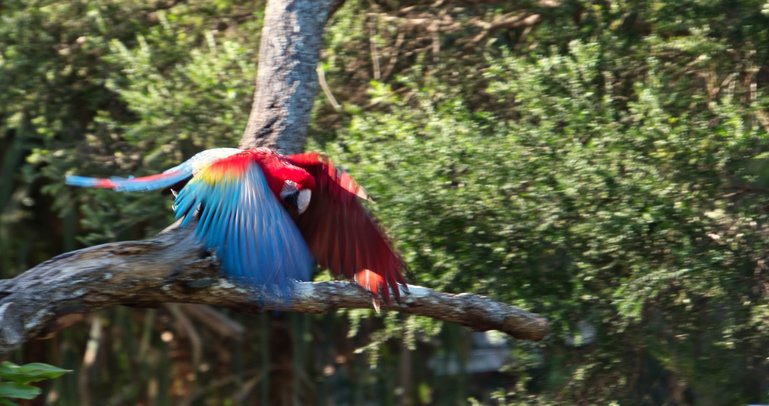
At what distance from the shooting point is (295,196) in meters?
2.22

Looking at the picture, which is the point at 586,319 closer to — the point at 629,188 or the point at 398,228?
the point at 629,188

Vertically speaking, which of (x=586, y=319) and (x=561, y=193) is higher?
(x=561, y=193)

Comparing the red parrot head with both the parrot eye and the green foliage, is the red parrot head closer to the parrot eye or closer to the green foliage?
the parrot eye

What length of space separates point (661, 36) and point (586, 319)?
99 cm

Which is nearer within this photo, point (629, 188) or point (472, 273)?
point (629, 188)

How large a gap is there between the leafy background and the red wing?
2.50ft

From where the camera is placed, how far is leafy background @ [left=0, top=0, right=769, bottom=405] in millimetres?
3012

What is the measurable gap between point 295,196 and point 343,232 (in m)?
0.17

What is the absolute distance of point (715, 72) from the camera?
326 cm

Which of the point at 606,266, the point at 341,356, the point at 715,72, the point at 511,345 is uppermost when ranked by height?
the point at 715,72

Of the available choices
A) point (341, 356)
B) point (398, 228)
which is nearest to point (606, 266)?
point (398, 228)

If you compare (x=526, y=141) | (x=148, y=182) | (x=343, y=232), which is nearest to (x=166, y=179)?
(x=148, y=182)

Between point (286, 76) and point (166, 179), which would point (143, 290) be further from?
point (286, 76)

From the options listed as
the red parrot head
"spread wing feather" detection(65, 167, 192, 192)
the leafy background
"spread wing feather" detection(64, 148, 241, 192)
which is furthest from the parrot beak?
the leafy background
